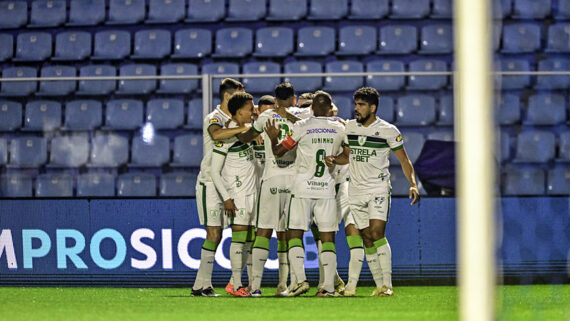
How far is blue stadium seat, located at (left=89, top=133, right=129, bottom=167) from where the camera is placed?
376 inches

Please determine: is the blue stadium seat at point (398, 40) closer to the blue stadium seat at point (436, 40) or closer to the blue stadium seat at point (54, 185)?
the blue stadium seat at point (436, 40)

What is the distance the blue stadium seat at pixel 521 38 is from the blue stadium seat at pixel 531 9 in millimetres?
210

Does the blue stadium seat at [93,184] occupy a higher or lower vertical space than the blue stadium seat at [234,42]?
lower

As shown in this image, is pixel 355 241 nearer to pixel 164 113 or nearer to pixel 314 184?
pixel 314 184

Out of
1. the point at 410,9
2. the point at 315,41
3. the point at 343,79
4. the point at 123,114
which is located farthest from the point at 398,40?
the point at 123,114

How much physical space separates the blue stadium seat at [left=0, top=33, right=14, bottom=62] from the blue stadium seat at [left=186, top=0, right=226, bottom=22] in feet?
7.95

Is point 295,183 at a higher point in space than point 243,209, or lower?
higher

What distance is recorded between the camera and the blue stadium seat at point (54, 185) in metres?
9.61

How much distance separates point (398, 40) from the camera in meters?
12.4

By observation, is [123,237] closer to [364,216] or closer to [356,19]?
[364,216]

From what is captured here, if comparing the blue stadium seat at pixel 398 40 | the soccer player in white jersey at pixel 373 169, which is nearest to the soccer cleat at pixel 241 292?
the soccer player in white jersey at pixel 373 169

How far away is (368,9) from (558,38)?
251cm

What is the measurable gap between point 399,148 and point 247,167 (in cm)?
131

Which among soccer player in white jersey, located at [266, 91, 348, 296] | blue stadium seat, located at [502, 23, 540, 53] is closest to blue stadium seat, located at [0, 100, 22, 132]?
soccer player in white jersey, located at [266, 91, 348, 296]
